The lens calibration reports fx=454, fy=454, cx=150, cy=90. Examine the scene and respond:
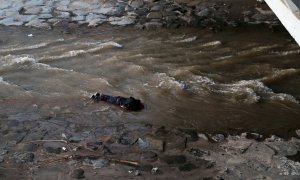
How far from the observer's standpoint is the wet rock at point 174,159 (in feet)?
16.6

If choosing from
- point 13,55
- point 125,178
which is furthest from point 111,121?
point 13,55

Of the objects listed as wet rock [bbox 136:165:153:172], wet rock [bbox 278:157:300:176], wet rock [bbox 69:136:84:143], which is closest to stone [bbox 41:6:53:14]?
wet rock [bbox 69:136:84:143]

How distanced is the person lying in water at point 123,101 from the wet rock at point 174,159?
1.25 m

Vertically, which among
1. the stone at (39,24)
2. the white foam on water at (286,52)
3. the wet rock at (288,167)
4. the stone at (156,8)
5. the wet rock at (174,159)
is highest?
the stone at (156,8)

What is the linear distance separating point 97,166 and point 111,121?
1.07m

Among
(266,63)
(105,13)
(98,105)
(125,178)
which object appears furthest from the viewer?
(105,13)

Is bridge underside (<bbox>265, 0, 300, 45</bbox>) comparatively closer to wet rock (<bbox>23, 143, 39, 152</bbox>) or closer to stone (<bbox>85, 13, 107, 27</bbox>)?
wet rock (<bbox>23, 143, 39, 152</bbox>)

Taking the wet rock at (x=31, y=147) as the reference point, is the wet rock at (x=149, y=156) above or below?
above

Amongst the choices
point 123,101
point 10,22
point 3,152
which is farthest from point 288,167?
point 10,22

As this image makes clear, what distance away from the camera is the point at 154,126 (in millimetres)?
5863

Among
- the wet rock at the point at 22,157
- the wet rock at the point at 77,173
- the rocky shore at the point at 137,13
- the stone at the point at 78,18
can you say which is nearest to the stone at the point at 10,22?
the rocky shore at the point at 137,13

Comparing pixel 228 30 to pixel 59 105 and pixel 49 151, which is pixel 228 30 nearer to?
pixel 59 105

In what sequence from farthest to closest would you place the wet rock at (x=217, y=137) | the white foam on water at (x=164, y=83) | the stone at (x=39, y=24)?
the stone at (x=39, y=24), the white foam on water at (x=164, y=83), the wet rock at (x=217, y=137)

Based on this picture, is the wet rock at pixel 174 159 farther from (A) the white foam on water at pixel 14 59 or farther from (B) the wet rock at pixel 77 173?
(A) the white foam on water at pixel 14 59
